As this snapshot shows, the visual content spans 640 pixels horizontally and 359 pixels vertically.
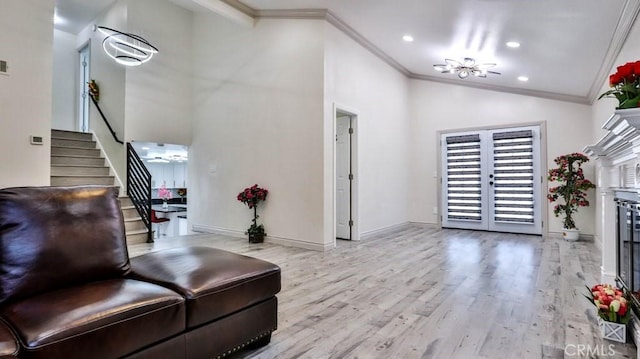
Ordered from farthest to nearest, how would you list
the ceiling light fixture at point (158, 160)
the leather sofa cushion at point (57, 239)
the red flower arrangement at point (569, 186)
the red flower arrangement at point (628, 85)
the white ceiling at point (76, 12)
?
the ceiling light fixture at point (158, 160) < the white ceiling at point (76, 12) < the red flower arrangement at point (569, 186) < the red flower arrangement at point (628, 85) < the leather sofa cushion at point (57, 239)

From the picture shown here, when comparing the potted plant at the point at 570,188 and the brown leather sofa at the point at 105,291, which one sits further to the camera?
the potted plant at the point at 570,188

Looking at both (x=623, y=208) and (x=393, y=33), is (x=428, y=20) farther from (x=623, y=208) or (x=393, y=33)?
(x=623, y=208)

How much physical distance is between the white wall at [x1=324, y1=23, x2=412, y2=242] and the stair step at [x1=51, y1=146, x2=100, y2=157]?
4908 millimetres

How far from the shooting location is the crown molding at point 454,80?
327 centimetres

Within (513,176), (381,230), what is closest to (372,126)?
(381,230)

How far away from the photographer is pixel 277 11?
5414 mm

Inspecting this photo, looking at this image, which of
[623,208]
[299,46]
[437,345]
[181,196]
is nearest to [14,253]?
[437,345]

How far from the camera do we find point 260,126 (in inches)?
228

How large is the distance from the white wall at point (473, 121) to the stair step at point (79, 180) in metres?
6.32

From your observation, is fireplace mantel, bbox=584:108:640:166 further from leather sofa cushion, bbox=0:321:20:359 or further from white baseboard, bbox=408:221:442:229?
white baseboard, bbox=408:221:442:229

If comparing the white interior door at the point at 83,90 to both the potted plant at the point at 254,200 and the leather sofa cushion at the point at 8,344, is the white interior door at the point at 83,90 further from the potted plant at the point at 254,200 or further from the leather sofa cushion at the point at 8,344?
the leather sofa cushion at the point at 8,344

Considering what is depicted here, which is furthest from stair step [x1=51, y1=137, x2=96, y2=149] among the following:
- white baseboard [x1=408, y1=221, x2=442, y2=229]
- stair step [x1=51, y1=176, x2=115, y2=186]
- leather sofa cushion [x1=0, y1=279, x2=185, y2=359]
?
white baseboard [x1=408, y1=221, x2=442, y2=229]

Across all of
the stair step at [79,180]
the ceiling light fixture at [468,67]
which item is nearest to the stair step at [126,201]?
the stair step at [79,180]

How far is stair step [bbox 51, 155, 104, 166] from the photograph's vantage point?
604 cm
